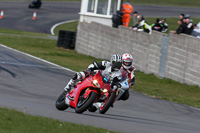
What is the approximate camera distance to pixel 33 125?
7.18 metres

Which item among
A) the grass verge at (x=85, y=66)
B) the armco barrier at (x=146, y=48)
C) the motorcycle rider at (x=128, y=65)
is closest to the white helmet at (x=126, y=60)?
the motorcycle rider at (x=128, y=65)

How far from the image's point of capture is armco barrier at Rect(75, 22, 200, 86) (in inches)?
681

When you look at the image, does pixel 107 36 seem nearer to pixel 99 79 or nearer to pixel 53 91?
pixel 53 91

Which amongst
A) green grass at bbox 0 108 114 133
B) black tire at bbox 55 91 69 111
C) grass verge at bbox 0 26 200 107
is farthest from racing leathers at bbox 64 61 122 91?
grass verge at bbox 0 26 200 107

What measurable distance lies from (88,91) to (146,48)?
11.5 meters

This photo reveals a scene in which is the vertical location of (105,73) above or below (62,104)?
above

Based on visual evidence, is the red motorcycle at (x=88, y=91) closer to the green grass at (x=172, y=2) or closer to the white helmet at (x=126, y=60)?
the white helmet at (x=126, y=60)

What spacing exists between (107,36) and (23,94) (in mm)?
12129

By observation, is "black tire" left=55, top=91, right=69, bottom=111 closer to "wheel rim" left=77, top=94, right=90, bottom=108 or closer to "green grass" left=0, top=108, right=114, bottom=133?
"wheel rim" left=77, top=94, right=90, bottom=108

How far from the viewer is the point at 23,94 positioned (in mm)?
12305

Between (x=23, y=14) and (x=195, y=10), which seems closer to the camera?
(x=23, y=14)

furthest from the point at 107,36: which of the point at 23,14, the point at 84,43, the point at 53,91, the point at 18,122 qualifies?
the point at 23,14

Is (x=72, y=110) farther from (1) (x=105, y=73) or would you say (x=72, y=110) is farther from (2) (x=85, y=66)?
(2) (x=85, y=66)

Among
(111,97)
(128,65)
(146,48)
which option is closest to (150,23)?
(146,48)
